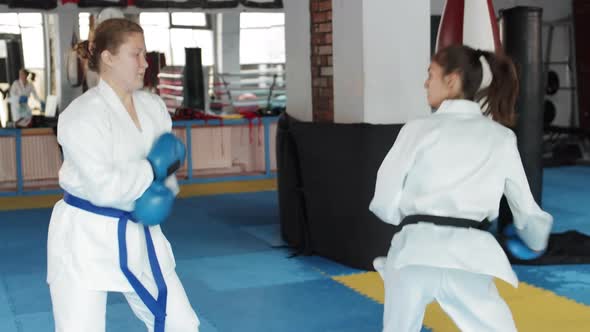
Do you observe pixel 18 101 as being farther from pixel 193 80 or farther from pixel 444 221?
pixel 444 221

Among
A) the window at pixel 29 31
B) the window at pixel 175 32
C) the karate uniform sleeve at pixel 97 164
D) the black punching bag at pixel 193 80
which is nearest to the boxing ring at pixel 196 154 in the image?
the black punching bag at pixel 193 80

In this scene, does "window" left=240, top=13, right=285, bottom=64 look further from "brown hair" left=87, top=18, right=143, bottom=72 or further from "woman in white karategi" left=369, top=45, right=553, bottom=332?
"woman in white karategi" left=369, top=45, right=553, bottom=332

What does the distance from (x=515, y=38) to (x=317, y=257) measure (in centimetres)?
231

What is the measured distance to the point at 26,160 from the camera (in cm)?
908

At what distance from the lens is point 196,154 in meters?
9.84

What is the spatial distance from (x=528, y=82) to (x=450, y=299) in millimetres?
3913

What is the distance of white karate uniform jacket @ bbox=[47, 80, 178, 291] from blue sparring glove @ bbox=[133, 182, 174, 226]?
3 cm

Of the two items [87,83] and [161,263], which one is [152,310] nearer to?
[161,263]

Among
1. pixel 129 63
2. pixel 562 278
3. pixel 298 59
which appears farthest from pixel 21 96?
pixel 129 63

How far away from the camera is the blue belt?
95.4 inches

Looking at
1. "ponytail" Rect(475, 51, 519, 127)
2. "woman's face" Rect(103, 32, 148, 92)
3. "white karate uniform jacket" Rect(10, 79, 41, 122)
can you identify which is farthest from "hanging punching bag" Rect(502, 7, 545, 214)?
"white karate uniform jacket" Rect(10, 79, 41, 122)

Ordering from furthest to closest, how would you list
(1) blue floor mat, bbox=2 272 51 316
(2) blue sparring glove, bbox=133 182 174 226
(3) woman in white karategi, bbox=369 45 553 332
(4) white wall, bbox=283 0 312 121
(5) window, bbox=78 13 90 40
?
(5) window, bbox=78 13 90 40, (4) white wall, bbox=283 0 312 121, (1) blue floor mat, bbox=2 272 51 316, (2) blue sparring glove, bbox=133 182 174 226, (3) woman in white karategi, bbox=369 45 553 332

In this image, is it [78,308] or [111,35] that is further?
[111,35]

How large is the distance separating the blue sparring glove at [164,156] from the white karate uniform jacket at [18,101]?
860 centimetres
